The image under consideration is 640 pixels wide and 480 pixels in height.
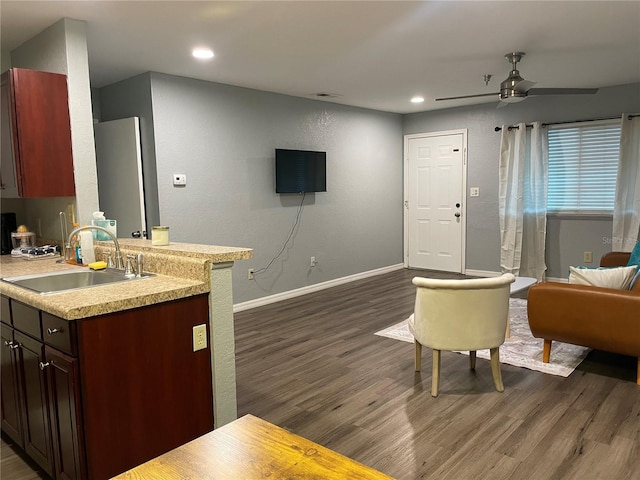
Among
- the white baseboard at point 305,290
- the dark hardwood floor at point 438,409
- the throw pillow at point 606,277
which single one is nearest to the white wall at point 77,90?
the dark hardwood floor at point 438,409

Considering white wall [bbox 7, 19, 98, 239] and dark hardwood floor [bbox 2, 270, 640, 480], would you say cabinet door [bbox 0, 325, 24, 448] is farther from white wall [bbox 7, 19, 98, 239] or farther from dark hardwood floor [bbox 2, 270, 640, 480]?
white wall [bbox 7, 19, 98, 239]

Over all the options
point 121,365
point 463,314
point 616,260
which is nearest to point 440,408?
point 463,314

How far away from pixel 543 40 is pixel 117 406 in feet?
12.2

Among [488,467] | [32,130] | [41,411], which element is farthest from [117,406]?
[32,130]

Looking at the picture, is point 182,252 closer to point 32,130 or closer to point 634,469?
point 32,130

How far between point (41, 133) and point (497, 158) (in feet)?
17.7

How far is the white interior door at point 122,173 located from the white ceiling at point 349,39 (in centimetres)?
51

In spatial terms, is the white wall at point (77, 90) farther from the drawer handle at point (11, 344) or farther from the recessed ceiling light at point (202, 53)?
the drawer handle at point (11, 344)

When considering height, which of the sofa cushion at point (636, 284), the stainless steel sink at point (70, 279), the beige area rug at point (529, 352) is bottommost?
the beige area rug at point (529, 352)

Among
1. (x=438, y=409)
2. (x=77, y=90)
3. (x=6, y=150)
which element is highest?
(x=77, y=90)

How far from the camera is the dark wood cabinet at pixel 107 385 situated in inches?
70.9

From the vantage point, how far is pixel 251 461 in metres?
1.06

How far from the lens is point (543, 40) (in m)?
3.54

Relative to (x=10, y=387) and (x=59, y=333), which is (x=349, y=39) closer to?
(x=59, y=333)
